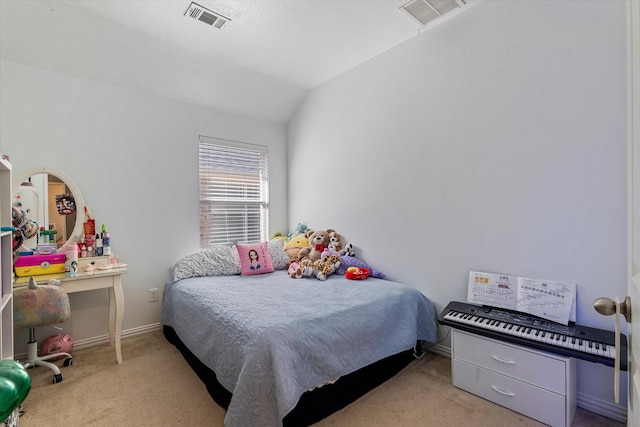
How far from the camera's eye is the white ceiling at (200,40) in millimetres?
2213

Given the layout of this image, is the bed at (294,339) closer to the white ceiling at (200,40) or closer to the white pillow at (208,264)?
the white pillow at (208,264)

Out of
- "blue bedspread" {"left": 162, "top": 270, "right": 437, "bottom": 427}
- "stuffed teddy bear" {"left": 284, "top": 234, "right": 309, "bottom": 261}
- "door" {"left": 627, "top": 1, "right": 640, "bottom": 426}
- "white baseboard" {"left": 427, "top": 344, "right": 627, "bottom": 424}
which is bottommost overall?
"white baseboard" {"left": 427, "top": 344, "right": 627, "bottom": 424}

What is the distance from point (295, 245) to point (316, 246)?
0.96ft

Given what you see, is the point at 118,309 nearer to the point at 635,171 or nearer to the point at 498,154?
the point at 635,171

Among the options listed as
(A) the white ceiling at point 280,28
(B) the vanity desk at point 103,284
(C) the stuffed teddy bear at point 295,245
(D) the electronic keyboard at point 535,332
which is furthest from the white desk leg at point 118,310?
(D) the electronic keyboard at point 535,332

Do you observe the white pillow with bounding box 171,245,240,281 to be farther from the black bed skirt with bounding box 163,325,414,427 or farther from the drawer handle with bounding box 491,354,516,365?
the drawer handle with bounding box 491,354,516,365

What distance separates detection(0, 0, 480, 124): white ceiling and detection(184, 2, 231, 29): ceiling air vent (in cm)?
4

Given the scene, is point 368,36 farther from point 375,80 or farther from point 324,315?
point 324,315

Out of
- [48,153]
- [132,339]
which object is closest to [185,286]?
[132,339]

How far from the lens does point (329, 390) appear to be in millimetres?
1819

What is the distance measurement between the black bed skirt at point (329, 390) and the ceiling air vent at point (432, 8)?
2570 millimetres

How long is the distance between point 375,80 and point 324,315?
7.58ft

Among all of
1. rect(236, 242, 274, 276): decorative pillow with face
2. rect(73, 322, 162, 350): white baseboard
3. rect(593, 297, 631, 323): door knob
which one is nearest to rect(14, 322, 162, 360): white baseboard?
rect(73, 322, 162, 350): white baseboard

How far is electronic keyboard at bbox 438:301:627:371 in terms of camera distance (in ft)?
5.04
